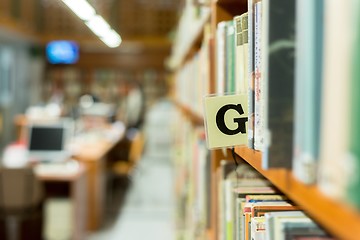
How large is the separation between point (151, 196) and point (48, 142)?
2.61 m

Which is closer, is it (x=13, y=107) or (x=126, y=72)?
(x=13, y=107)

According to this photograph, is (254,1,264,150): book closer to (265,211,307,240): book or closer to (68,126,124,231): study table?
(265,211,307,240): book

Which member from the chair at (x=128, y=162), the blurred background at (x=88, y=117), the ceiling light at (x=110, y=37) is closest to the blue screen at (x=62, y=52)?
the blurred background at (x=88, y=117)

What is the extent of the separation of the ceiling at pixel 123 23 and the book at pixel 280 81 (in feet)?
39.1

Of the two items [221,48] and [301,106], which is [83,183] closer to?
[221,48]

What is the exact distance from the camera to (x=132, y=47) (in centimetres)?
1300

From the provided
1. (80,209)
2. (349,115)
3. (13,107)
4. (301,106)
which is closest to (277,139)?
(301,106)

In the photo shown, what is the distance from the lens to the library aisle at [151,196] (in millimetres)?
5293

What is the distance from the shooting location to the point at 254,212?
1075mm

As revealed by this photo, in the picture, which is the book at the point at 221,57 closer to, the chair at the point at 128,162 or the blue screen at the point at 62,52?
the chair at the point at 128,162

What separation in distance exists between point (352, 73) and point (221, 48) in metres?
0.99

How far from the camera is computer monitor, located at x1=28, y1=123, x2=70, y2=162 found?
15.8 ft

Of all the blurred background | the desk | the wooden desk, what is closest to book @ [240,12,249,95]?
the blurred background

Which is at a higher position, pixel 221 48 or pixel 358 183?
pixel 221 48
